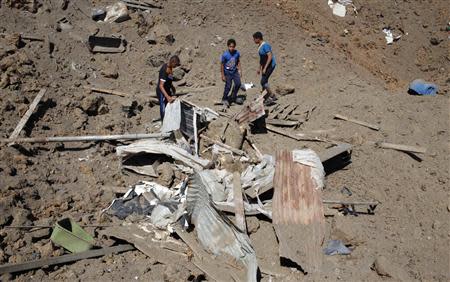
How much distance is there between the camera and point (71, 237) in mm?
5938

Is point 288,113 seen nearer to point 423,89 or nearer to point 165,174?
point 165,174

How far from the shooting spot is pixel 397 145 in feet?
27.3

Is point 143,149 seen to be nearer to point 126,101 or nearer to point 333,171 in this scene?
point 126,101

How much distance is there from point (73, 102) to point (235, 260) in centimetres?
514

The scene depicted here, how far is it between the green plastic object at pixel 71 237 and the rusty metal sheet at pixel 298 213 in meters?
2.68

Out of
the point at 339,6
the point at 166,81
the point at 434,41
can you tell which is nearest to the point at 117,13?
the point at 166,81

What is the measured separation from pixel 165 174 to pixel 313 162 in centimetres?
248

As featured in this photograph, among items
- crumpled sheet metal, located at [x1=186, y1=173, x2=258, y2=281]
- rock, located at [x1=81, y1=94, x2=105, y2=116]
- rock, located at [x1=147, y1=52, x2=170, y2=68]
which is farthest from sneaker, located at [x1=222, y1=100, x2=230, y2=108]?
crumpled sheet metal, located at [x1=186, y1=173, x2=258, y2=281]

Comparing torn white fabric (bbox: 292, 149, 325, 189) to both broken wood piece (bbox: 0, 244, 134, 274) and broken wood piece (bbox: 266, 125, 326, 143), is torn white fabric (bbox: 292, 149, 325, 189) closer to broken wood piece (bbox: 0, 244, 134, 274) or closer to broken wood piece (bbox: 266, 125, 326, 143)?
broken wood piece (bbox: 266, 125, 326, 143)

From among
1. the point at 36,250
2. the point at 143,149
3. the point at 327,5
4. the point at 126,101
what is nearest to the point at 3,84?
the point at 126,101

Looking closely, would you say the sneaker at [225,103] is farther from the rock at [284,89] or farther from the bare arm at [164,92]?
the bare arm at [164,92]

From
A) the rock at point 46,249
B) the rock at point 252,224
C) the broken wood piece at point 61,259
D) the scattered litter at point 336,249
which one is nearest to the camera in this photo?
the broken wood piece at point 61,259

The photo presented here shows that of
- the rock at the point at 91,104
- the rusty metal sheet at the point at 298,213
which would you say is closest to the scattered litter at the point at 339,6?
the rusty metal sheet at the point at 298,213

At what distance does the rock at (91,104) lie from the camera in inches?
356
